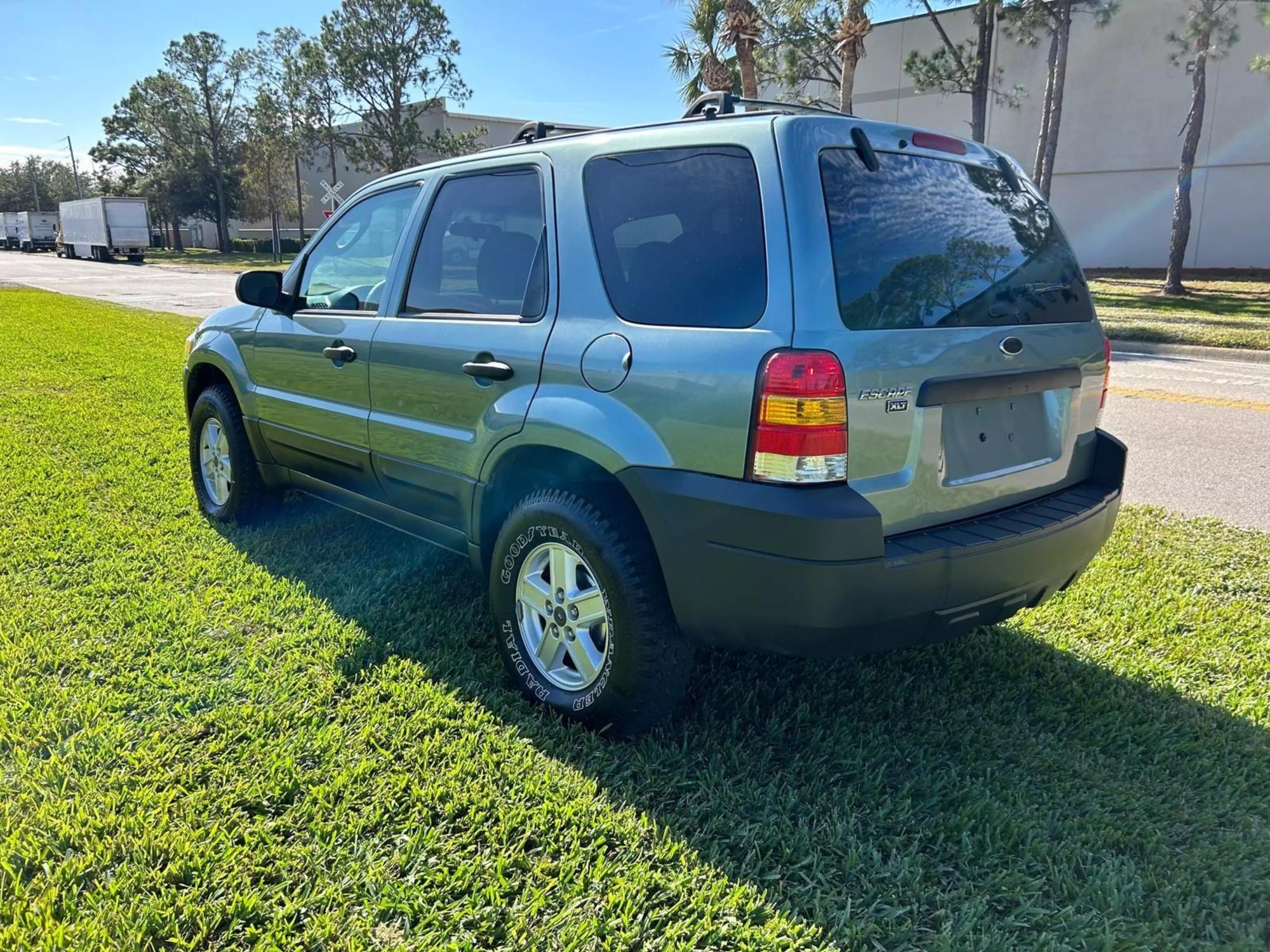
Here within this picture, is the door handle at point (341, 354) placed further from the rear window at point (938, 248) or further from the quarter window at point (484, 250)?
the rear window at point (938, 248)

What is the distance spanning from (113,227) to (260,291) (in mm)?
51890

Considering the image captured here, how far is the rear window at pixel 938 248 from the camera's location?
2.52 metres

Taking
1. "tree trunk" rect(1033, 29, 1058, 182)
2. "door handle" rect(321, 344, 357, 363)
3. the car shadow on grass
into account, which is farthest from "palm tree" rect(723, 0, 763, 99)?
the car shadow on grass

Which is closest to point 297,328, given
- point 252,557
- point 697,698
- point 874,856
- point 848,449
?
point 252,557

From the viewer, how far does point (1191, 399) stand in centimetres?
912

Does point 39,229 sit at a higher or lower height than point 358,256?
higher

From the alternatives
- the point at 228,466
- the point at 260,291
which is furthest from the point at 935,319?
the point at 228,466

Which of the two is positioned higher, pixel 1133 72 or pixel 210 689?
pixel 1133 72

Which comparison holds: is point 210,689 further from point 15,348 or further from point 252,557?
point 15,348

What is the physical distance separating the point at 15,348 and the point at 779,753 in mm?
12454

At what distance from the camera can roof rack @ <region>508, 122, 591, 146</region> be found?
3606 mm

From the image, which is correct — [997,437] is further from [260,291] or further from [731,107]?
[260,291]

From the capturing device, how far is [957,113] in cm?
3078

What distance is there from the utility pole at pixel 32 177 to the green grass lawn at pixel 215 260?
141 feet
